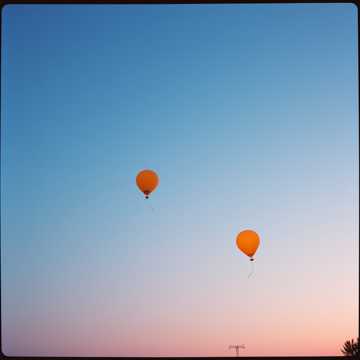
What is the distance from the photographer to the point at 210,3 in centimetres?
557

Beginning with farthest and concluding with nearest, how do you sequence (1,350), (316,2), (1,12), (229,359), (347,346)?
(347,346), (1,12), (316,2), (1,350), (229,359)

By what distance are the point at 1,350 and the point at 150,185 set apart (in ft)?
39.9

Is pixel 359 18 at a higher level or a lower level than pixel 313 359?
higher

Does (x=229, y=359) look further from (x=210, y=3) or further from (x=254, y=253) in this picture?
(x=254, y=253)

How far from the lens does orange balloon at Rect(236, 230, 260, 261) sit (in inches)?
653

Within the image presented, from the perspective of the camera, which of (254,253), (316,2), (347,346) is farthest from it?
(347,346)

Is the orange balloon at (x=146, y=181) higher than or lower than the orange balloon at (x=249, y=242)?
higher

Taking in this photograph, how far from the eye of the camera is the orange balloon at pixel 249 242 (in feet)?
54.4

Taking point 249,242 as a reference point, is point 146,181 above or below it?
above

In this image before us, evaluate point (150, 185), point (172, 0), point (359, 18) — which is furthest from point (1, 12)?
point (150, 185)

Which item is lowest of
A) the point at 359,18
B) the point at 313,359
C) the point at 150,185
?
the point at 313,359

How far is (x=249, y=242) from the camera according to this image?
16594 mm

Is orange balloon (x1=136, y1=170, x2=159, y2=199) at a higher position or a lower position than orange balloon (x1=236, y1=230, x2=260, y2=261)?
higher

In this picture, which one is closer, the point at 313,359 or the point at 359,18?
the point at 313,359
